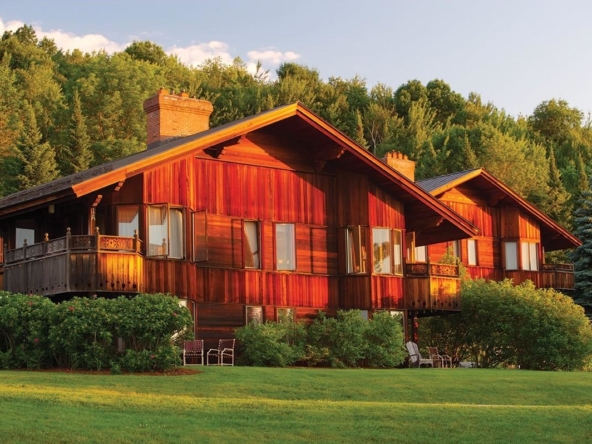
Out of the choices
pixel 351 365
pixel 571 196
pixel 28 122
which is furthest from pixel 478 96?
pixel 351 365

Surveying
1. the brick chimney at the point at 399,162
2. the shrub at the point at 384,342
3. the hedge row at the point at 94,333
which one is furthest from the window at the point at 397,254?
the hedge row at the point at 94,333

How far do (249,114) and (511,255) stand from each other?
32739 millimetres

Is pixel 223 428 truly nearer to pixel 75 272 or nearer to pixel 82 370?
pixel 82 370

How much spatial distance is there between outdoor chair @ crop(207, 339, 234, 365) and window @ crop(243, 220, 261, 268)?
2706 millimetres

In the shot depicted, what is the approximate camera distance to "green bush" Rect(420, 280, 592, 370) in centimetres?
3756

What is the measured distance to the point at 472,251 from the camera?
49219 mm

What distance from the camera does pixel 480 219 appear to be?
162 feet

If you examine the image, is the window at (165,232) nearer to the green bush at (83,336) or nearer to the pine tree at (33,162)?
the green bush at (83,336)

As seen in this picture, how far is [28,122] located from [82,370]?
44354 mm

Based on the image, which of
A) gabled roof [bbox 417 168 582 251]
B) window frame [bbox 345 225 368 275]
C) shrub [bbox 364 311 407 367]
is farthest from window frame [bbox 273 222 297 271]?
gabled roof [bbox 417 168 582 251]

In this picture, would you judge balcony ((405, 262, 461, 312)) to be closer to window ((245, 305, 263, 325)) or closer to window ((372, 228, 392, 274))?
window ((372, 228, 392, 274))

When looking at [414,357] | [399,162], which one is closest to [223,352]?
[414,357]

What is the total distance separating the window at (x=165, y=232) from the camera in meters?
32.8

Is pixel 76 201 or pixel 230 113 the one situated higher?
pixel 230 113
